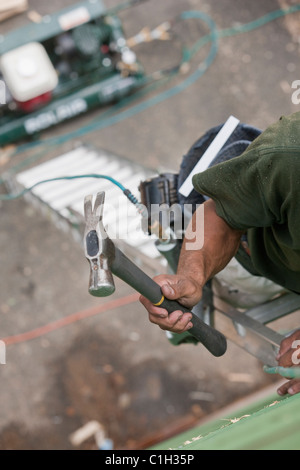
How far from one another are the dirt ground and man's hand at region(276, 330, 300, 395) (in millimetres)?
1122

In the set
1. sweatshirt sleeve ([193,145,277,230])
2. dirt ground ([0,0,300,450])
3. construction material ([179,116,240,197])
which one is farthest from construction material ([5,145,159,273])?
sweatshirt sleeve ([193,145,277,230])

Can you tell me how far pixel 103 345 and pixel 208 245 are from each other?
1.33m

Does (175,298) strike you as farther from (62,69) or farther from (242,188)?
(62,69)

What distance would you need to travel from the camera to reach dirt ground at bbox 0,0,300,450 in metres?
2.45

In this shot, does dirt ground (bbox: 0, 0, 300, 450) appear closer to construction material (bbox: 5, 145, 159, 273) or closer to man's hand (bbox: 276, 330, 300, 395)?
construction material (bbox: 5, 145, 159, 273)

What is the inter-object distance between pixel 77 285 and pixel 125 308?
0.82 feet

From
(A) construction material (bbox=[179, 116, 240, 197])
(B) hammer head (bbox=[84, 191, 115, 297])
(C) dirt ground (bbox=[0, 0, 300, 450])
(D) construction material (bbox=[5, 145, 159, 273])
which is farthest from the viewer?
(C) dirt ground (bbox=[0, 0, 300, 450])

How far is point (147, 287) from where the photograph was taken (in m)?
1.14

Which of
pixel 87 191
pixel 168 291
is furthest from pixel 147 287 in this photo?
pixel 87 191

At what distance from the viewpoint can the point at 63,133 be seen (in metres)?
3.04

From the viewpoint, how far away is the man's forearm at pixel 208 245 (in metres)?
1.36

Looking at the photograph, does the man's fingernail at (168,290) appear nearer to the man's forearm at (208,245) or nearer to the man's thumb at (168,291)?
the man's thumb at (168,291)

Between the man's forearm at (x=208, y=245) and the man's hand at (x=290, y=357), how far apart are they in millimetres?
251

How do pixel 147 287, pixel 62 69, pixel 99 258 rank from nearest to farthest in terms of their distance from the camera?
pixel 99 258 < pixel 147 287 < pixel 62 69
